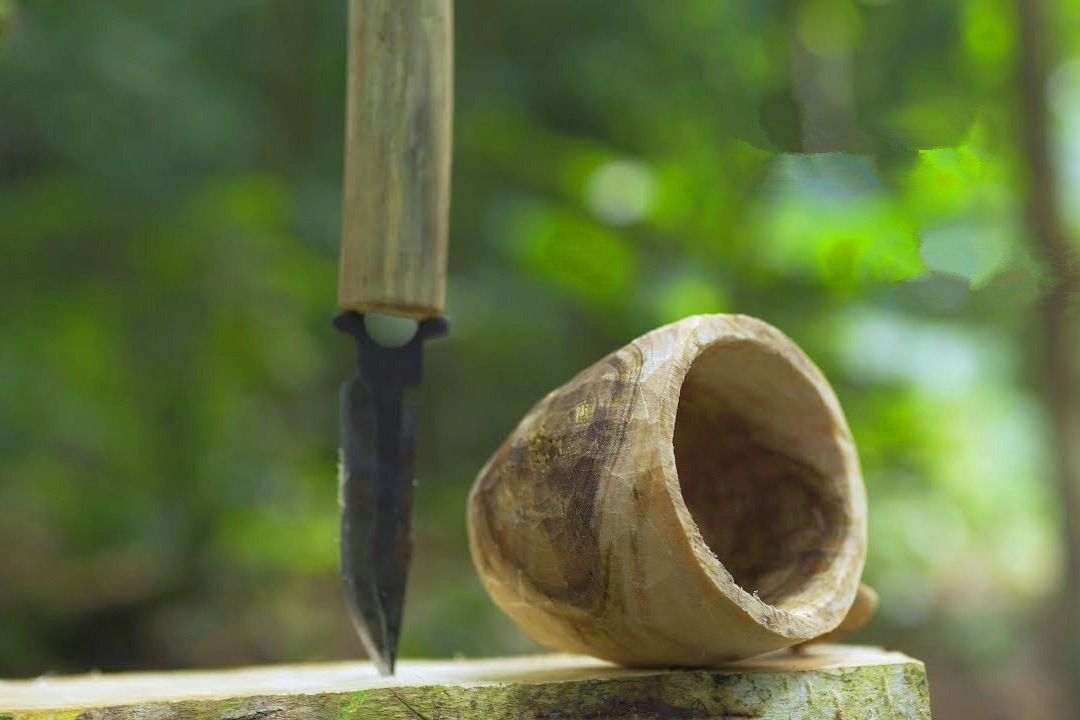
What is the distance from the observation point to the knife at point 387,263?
148 cm

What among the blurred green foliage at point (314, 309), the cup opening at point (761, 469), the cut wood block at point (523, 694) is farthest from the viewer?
the blurred green foliage at point (314, 309)

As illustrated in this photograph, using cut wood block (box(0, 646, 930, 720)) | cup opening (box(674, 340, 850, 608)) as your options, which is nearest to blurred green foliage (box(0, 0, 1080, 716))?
cup opening (box(674, 340, 850, 608))

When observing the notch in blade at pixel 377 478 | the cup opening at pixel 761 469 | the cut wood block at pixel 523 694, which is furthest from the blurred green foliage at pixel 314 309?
the cut wood block at pixel 523 694

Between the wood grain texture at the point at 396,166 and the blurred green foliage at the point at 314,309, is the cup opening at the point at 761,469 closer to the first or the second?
the wood grain texture at the point at 396,166

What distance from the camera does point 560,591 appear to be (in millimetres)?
1334

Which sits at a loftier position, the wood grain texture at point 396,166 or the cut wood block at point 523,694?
the wood grain texture at point 396,166

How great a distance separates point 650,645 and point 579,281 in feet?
8.76

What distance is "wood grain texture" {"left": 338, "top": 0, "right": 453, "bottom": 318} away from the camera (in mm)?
1469

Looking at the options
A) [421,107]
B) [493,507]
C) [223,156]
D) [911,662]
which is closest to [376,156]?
[421,107]

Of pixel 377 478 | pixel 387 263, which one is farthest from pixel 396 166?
pixel 377 478

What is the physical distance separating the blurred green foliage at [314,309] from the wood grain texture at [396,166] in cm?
171

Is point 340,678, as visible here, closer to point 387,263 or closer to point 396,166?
point 387,263

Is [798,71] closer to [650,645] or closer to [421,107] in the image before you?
[421,107]

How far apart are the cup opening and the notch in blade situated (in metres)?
0.42
